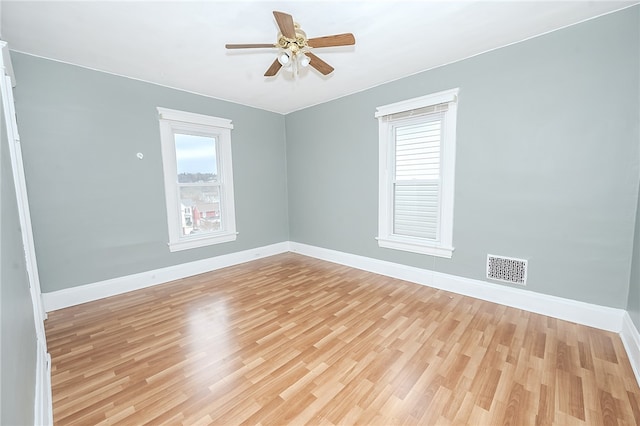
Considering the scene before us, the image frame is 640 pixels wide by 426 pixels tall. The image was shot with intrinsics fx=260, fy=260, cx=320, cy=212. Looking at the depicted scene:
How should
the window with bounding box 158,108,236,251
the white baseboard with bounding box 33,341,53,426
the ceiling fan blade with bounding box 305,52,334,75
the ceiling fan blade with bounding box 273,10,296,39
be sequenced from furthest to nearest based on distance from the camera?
the window with bounding box 158,108,236,251, the ceiling fan blade with bounding box 305,52,334,75, the ceiling fan blade with bounding box 273,10,296,39, the white baseboard with bounding box 33,341,53,426

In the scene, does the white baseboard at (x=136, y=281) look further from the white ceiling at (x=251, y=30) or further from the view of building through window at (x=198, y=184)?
the white ceiling at (x=251, y=30)

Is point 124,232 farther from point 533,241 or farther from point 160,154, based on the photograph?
point 533,241

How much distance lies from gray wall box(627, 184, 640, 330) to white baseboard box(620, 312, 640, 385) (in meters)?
0.05

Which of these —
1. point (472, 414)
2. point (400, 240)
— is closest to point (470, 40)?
point (400, 240)

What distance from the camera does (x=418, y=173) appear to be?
338cm

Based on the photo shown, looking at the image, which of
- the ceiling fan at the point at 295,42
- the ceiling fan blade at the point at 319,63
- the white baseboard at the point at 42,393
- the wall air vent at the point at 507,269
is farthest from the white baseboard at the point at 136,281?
the wall air vent at the point at 507,269

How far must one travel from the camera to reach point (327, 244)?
4512mm

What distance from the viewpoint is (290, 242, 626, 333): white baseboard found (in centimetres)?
231

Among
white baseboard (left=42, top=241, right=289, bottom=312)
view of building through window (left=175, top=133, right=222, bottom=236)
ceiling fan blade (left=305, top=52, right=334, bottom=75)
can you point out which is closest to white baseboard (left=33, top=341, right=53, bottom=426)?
white baseboard (left=42, top=241, right=289, bottom=312)

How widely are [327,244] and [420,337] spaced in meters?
2.45

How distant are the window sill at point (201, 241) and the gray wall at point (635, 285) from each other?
451 cm

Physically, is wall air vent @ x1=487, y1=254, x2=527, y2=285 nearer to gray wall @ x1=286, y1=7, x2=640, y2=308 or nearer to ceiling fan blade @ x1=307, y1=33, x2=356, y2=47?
gray wall @ x1=286, y1=7, x2=640, y2=308

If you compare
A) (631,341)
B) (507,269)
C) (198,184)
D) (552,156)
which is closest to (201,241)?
(198,184)

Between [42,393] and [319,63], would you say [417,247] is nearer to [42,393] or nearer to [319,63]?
[319,63]
